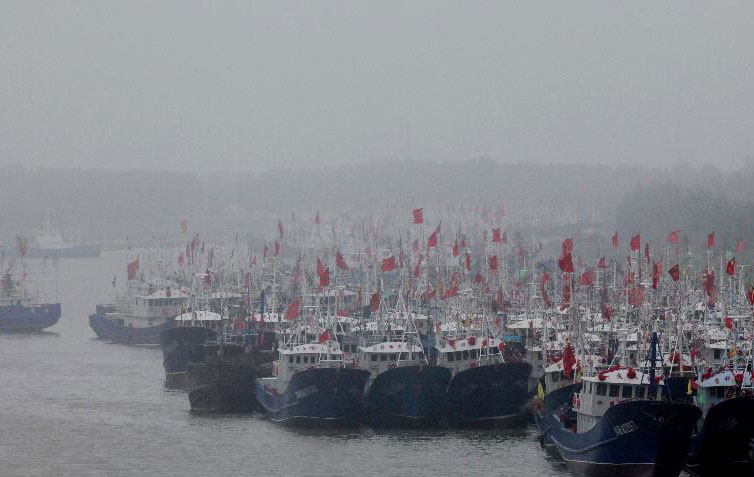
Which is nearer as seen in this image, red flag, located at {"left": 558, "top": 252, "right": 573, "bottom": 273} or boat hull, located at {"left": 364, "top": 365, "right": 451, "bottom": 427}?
red flag, located at {"left": 558, "top": 252, "right": 573, "bottom": 273}

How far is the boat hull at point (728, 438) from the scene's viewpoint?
4391cm

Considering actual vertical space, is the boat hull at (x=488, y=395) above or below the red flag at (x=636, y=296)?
below

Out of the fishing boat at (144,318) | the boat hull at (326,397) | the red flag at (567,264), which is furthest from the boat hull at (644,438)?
the fishing boat at (144,318)

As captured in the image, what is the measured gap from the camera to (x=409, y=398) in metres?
54.9

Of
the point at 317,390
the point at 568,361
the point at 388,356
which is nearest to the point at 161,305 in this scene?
the point at 388,356

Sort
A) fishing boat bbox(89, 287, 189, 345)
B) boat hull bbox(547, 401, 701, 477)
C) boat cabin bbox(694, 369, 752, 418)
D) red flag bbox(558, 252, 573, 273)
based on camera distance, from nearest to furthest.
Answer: boat hull bbox(547, 401, 701, 477), boat cabin bbox(694, 369, 752, 418), red flag bbox(558, 252, 573, 273), fishing boat bbox(89, 287, 189, 345)

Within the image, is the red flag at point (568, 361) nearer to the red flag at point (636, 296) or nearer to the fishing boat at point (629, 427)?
the fishing boat at point (629, 427)

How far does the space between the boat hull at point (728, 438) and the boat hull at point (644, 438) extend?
211cm

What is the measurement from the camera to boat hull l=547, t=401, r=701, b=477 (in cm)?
4194

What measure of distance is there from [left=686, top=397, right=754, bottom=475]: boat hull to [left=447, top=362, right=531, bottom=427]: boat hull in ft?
36.0

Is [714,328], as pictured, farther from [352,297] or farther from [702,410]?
[352,297]

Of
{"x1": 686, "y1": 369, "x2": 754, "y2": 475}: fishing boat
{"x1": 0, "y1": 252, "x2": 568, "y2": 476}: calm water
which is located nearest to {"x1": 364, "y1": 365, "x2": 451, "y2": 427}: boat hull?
{"x1": 0, "y1": 252, "x2": 568, "y2": 476}: calm water

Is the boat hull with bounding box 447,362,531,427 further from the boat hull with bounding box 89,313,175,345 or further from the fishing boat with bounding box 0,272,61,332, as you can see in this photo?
the fishing boat with bounding box 0,272,61,332

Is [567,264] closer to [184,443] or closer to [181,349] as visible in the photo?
[184,443]
